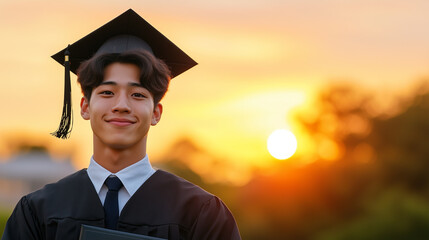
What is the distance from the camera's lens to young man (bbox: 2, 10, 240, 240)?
444cm

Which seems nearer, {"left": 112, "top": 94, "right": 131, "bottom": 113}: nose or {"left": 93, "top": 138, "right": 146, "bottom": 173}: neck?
{"left": 112, "top": 94, "right": 131, "bottom": 113}: nose

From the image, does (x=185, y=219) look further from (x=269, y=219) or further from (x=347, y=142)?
(x=347, y=142)

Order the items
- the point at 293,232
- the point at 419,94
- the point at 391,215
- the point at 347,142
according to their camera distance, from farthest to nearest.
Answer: the point at 347,142, the point at 419,94, the point at 293,232, the point at 391,215

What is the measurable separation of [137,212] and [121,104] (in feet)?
2.02

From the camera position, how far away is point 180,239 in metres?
4.44

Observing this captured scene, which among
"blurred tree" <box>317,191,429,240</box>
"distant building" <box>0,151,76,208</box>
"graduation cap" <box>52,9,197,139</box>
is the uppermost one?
"graduation cap" <box>52,9,197,139</box>

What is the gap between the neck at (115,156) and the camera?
179 inches

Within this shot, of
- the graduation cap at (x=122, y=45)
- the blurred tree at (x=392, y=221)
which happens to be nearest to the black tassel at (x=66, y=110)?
the graduation cap at (x=122, y=45)

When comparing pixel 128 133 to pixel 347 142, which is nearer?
pixel 128 133

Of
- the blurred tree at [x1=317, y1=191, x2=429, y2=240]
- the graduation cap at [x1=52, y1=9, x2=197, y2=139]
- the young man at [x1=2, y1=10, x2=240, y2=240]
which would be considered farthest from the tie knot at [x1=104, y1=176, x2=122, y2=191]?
the blurred tree at [x1=317, y1=191, x2=429, y2=240]

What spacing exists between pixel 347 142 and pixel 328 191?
8.53 m

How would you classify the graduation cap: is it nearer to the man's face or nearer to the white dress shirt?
the man's face

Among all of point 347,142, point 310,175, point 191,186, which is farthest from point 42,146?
point 191,186

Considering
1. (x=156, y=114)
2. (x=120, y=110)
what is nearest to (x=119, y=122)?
(x=120, y=110)
